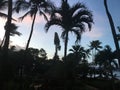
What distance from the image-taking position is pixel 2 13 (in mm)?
28750

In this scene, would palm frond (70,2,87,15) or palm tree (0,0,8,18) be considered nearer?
palm frond (70,2,87,15)

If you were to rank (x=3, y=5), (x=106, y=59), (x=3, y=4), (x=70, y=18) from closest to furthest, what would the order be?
(x=70, y=18), (x=3, y=4), (x=3, y=5), (x=106, y=59)

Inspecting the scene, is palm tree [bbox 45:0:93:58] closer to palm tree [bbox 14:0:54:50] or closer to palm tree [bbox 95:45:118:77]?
palm tree [bbox 14:0:54:50]

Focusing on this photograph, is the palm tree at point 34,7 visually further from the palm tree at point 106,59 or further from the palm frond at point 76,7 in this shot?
the palm tree at point 106,59

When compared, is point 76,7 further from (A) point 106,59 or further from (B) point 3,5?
(A) point 106,59

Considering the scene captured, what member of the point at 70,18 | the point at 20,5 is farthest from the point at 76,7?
the point at 20,5

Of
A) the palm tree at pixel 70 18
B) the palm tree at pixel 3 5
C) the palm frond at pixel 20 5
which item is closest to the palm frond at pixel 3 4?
the palm tree at pixel 3 5

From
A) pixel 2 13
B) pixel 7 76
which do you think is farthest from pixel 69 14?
pixel 2 13

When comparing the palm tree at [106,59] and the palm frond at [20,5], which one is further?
the palm tree at [106,59]

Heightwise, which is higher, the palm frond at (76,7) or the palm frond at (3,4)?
the palm frond at (3,4)

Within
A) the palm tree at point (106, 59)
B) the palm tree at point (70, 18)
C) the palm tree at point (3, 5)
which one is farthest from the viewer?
the palm tree at point (106, 59)

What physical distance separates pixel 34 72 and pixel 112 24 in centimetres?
4067

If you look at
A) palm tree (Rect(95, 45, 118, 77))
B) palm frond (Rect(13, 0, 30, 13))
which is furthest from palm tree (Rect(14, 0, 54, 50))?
palm tree (Rect(95, 45, 118, 77))

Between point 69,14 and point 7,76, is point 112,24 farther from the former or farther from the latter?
point 7,76
